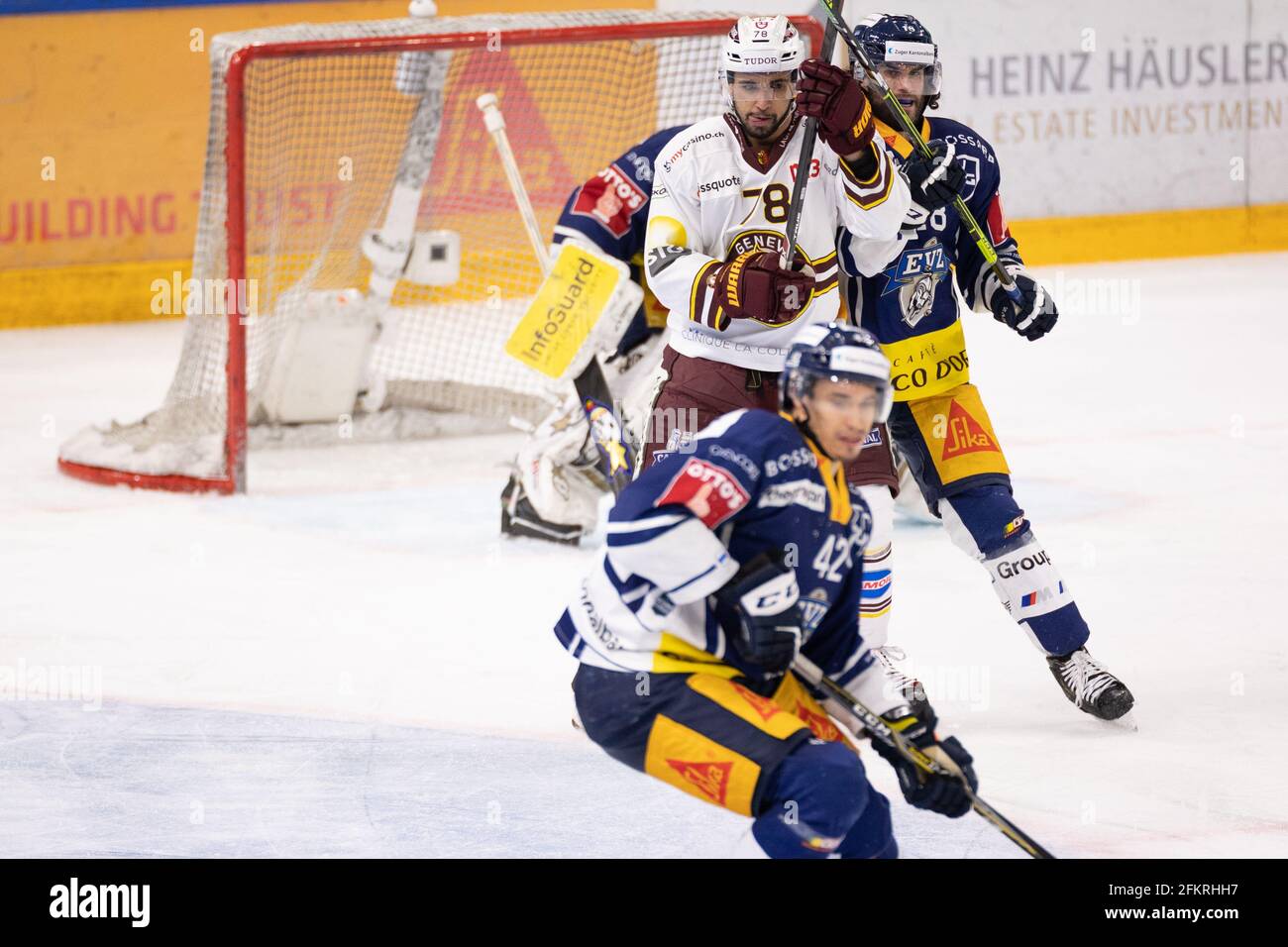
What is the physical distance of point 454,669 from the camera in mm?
4949

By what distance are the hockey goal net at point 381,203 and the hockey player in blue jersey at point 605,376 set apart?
1.09 metres

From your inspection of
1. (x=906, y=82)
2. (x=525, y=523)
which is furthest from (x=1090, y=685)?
(x=525, y=523)

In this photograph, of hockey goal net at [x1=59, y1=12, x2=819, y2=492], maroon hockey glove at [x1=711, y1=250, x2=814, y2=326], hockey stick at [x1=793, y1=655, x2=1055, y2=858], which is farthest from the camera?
hockey goal net at [x1=59, y1=12, x2=819, y2=492]

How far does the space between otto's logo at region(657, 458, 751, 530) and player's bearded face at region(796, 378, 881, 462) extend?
7.3 inches

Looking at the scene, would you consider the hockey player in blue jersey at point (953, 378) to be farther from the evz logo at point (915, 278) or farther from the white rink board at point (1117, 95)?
the white rink board at point (1117, 95)

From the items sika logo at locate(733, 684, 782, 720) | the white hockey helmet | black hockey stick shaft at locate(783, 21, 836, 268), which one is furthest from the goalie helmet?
sika logo at locate(733, 684, 782, 720)

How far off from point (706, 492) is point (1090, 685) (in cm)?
→ 171

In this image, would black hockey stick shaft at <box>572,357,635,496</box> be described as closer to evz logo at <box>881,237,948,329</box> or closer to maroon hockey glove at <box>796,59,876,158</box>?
evz logo at <box>881,237,948,329</box>

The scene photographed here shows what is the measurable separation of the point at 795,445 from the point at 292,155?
4.87m

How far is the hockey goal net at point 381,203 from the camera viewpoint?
6816 mm

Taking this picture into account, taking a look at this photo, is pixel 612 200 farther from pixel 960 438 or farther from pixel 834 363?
pixel 834 363

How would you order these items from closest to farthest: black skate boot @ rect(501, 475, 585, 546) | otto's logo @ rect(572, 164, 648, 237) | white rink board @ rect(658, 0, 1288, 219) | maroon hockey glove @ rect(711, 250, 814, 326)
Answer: maroon hockey glove @ rect(711, 250, 814, 326)
otto's logo @ rect(572, 164, 648, 237)
black skate boot @ rect(501, 475, 585, 546)
white rink board @ rect(658, 0, 1288, 219)

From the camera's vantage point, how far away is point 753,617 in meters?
3.03

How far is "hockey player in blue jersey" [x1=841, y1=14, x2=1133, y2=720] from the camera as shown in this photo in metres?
4.44
